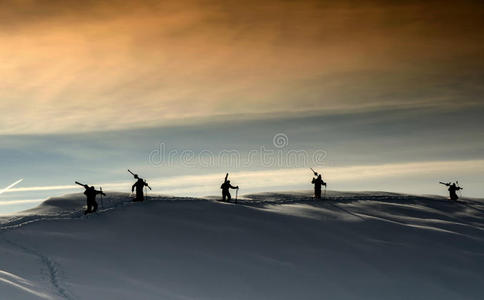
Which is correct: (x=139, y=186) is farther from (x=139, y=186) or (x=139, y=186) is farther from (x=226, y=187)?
(x=226, y=187)

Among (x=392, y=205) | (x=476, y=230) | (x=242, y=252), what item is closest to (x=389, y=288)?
(x=242, y=252)

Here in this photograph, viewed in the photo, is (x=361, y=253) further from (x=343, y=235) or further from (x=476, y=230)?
(x=476, y=230)

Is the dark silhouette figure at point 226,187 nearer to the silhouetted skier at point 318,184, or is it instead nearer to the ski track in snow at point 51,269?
the silhouetted skier at point 318,184

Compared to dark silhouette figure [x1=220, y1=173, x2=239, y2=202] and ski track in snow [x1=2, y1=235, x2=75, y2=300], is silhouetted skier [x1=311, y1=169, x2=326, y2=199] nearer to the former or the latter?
dark silhouette figure [x1=220, y1=173, x2=239, y2=202]

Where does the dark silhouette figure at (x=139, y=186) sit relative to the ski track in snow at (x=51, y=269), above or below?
above

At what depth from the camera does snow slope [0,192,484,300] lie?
23016 mm

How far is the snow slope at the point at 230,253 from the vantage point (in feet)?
75.5

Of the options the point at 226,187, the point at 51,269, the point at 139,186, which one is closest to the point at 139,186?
the point at 139,186

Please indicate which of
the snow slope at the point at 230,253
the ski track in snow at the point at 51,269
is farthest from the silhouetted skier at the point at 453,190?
the ski track in snow at the point at 51,269

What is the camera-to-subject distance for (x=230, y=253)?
28.4 m

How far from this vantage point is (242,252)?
94.1 ft

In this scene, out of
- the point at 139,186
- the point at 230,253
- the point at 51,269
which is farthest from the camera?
the point at 139,186

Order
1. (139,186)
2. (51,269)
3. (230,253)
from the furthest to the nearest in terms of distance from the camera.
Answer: (139,186) < (230,253) < (51,269)

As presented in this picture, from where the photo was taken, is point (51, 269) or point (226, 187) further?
point (226, 187)
